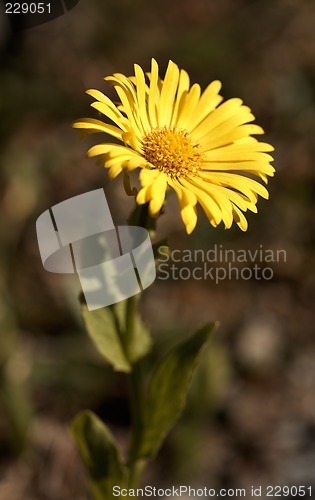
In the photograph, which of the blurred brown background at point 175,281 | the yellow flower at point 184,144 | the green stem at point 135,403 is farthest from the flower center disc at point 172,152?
the blurred brown background at point 175,281

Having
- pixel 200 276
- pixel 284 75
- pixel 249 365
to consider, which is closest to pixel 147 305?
pixel 200 276

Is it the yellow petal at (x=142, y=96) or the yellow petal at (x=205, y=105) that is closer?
the yellow petal at (x=142, y=96)

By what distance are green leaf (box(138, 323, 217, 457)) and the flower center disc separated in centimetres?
37

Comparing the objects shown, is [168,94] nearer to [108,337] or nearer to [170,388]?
[108,337]

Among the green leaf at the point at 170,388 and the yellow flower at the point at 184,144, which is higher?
the yellow flower at the point at 184,144

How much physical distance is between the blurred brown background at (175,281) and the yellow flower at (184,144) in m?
1.17

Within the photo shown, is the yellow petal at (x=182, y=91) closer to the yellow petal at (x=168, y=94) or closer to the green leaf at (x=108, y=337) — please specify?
the yellow petal at (x=168, y=94)

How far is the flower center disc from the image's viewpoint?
1407mm

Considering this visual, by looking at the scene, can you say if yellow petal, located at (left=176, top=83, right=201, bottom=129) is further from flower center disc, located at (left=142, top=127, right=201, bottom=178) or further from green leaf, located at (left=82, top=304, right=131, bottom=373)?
green leaf, located at (left=82, top=304, right=131, bottom=373)


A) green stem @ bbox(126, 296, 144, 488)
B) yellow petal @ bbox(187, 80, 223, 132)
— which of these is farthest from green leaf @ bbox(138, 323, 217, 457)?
yellow petal @ bbox(187, 80, 223, 132)

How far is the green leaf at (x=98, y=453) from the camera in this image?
1.62 m

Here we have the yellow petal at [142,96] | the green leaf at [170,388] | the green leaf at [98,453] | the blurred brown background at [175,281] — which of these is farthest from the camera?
the blurred brown background at [175,281]

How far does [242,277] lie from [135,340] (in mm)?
1447

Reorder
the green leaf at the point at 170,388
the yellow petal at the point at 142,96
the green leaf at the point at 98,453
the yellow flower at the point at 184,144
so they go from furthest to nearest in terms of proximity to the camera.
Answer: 1. the green leaf at the point at 98,453
2. the green leaf at the point at 170,388
3. the yellow petal at the point at 142,96
4. the yellow flower at the point at 184,144
